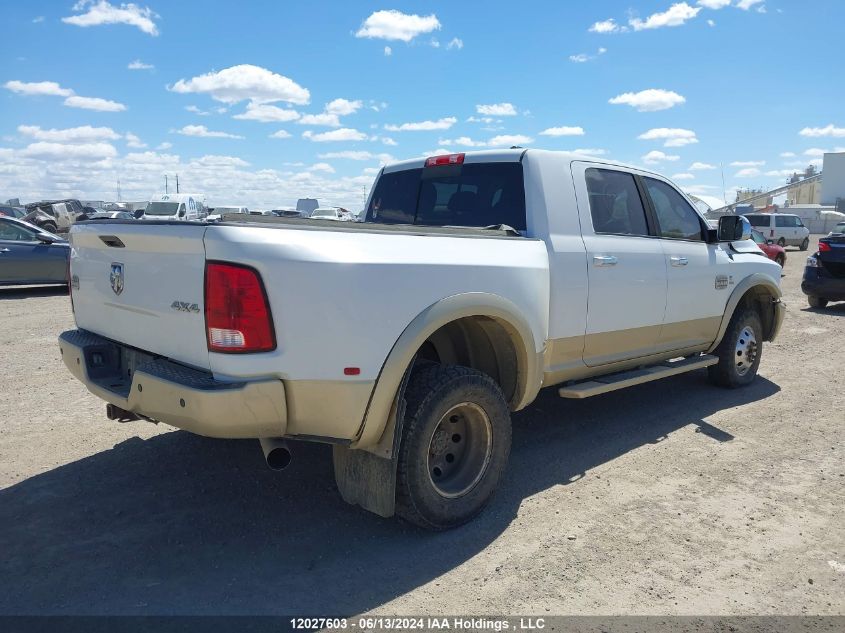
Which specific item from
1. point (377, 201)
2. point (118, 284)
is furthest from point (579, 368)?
point (118, 284)

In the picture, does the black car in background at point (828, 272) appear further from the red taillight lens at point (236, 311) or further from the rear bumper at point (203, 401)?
the red taillight lens at point (236, 311)

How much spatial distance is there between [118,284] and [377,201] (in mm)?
2355

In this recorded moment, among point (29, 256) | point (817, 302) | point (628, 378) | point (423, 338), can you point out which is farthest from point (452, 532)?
point (29, 256)

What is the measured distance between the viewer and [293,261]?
291 cm

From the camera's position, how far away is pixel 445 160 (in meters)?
4.89

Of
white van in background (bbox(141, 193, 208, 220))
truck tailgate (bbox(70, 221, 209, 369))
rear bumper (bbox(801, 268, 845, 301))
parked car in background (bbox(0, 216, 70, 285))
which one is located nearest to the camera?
truck tailgate (bbox(70, 221, 209, 369))

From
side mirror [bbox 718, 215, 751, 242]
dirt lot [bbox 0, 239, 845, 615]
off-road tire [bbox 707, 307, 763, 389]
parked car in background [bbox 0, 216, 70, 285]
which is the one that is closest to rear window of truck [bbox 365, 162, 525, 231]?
dirt lot [bbox 0, 239, 845, 615]

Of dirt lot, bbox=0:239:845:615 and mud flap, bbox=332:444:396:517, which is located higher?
mud flap, bbox=332:444:396:517

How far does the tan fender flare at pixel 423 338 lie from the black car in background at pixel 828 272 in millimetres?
10438

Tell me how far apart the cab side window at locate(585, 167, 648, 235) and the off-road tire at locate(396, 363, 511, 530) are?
1604 mm

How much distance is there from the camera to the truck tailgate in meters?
3.01

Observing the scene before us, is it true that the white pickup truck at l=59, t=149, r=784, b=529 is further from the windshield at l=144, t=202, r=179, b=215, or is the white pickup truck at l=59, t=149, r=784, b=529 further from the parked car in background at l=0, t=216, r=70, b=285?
the windshield at l=144, t=202, r=179, b=215

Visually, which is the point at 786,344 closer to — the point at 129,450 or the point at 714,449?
the point at 714,449

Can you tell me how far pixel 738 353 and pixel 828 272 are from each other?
7.18 metres
